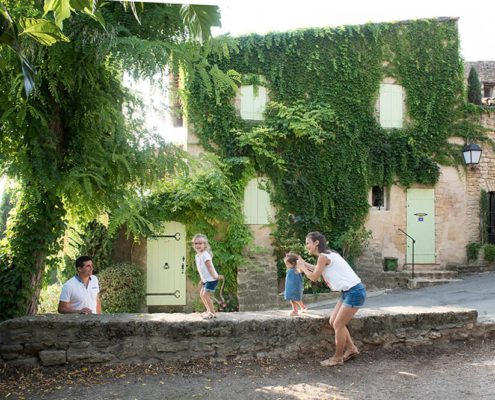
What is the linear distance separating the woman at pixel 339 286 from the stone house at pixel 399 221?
7.44 metres

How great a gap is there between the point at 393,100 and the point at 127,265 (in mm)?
8374

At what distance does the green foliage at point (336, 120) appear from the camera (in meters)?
12.9

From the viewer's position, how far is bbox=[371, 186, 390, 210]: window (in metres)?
14.0

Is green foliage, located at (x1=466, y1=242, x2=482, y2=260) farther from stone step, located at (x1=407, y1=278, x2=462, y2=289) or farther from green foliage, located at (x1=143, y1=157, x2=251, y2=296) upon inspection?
green foliage, located at (x1=143, y1=157, x2=251, y2=296)

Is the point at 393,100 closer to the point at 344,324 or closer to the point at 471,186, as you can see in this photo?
the point at 471,186

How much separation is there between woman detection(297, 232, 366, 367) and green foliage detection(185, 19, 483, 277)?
773 centimetres

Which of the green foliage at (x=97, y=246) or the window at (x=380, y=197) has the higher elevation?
the window at (x=380, y=197)

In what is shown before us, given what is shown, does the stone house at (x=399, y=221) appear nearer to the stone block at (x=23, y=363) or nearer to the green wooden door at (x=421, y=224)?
the green wooden door at (x=421, y=224)

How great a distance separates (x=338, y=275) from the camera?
15.8 feet

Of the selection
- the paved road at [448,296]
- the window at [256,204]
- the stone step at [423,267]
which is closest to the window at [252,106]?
the window at [256,204]

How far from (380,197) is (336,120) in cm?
250

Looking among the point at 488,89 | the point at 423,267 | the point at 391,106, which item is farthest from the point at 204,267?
the point at 488,89

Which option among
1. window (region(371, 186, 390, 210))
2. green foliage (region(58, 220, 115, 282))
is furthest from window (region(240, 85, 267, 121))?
green foliage (region(58, 220, 115, 282))

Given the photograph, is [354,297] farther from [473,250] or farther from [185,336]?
[473,250]
